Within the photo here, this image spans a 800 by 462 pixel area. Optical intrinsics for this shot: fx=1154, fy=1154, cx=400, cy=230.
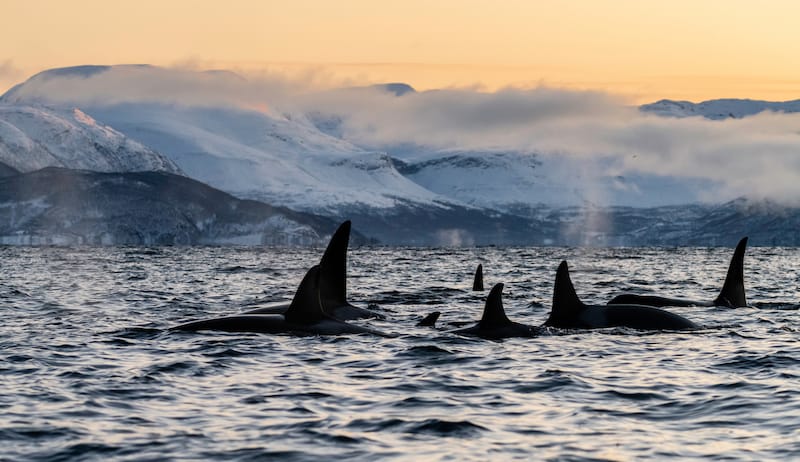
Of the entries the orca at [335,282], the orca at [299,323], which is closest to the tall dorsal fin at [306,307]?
the orca at [299,323]

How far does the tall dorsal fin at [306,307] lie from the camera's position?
71.5 ft

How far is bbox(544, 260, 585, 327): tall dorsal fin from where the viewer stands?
75.9ft

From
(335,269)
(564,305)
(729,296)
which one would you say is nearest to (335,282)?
(335,269)

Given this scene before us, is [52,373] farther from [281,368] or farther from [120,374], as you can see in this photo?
[281,368]

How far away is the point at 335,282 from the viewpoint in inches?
1008

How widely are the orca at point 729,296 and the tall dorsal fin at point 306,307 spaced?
891 cm

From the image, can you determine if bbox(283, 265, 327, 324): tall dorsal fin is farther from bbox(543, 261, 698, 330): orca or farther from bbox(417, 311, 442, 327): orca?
bbox(543, 261, 698, 330): orca

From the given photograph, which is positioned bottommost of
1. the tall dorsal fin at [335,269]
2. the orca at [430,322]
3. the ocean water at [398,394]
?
the ocean water at [398,394]

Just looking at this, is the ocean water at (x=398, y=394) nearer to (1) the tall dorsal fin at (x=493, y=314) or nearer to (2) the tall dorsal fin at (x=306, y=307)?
(1) the tall dorsal fin at (x=493, y=314)

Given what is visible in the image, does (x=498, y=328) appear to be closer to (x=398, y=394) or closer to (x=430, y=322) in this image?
(x=430, y=322)

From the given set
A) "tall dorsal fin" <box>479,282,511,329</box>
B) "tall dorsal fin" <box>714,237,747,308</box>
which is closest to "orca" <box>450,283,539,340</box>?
"tall dorsal fin" <box>479,282,511,329</box>

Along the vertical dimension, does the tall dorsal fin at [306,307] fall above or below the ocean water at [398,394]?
above

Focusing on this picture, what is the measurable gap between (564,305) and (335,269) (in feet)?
16.8

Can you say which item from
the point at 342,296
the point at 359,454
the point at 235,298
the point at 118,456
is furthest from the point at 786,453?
the point at 235,298
